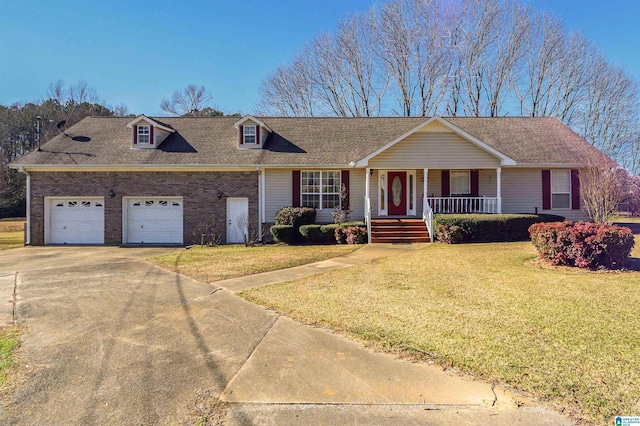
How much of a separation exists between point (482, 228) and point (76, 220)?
17.8 meters

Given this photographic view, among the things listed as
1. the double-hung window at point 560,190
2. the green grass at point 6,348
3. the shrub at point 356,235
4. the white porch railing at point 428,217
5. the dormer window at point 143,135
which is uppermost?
the dormer window at point 143,135

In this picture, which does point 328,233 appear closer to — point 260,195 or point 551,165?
point 260,195

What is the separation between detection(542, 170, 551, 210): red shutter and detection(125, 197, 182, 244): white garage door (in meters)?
17.1

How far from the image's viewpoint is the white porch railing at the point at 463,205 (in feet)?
50.8

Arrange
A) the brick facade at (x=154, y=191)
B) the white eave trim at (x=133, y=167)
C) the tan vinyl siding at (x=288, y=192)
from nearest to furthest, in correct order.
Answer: the white eave trim at (x=133, y=167) < the brick facade at (x=154, y=191) < the tan vinyl siding at (x=288, y=192)

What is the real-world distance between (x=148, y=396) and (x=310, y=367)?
1620 mm

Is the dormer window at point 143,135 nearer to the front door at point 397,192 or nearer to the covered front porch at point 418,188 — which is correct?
the covered front porch at point 418,188

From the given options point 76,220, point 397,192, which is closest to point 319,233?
point 397,192

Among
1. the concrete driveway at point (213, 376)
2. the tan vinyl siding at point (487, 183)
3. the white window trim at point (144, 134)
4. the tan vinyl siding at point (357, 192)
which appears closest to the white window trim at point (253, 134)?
the white window trim at point (144, 134)

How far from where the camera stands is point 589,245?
8125mm

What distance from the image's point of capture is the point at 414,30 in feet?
99.2

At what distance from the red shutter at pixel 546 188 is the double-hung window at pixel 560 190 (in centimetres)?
21

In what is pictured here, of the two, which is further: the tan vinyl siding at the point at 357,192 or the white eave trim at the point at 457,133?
the tan vinyl siding at the point at 357,192

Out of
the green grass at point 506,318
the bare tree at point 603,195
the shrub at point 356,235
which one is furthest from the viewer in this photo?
the shrub at point 356,235
